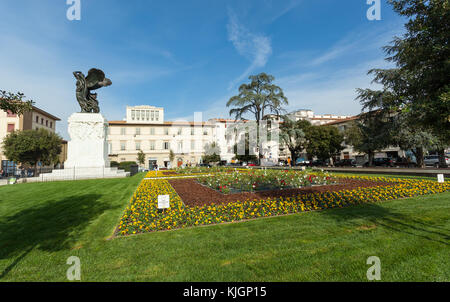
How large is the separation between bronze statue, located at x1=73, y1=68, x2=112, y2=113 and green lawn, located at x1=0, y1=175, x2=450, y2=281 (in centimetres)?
1863


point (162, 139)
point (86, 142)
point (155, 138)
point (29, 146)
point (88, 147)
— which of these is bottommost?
point (88, 147)

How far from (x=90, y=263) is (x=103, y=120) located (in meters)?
21.1

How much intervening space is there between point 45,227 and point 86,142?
58.9 feet

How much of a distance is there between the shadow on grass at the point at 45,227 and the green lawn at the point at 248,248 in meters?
0.02

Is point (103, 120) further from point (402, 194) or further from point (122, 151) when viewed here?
point (122, 151)

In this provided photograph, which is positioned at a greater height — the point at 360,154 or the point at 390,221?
the point at 360,154

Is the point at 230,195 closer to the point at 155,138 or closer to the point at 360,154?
the point at 155,138

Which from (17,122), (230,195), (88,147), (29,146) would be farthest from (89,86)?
(17,122)

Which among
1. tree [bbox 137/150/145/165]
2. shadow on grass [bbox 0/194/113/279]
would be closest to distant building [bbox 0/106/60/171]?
tree [bbox 137/150/145/165]

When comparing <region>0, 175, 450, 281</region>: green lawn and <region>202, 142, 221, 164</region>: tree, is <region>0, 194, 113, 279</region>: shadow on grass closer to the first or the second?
<region>0, 175, 450, 281</region>: green lawn

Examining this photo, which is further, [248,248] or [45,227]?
[45,227]

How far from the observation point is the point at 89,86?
2145cm
